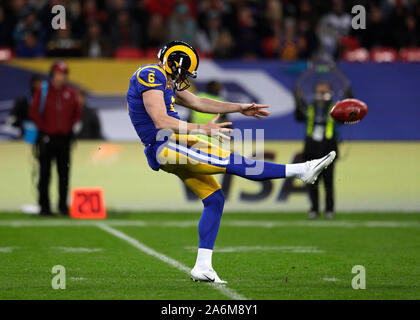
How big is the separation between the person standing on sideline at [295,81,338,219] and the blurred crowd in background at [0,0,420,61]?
205cm

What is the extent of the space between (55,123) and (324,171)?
3927 mm

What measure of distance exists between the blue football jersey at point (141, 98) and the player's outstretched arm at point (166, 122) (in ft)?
0.38

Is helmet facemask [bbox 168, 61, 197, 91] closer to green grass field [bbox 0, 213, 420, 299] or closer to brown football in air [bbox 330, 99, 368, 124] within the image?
brown football in air [bbox 330, 99, 368, 124]

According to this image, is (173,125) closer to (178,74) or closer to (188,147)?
(188,147)

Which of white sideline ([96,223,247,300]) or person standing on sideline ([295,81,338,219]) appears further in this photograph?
person standing on sideline ([295,81,338,219])

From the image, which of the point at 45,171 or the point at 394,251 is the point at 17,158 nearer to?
the point at 45,171

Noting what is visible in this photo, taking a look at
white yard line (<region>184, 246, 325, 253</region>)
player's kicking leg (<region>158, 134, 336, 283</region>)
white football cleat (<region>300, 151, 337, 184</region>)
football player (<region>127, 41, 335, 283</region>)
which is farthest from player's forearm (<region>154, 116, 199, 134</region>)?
white yard line (<region>184, 246, 325, 253</region>)

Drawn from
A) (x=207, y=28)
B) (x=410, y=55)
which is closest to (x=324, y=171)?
(x=410, y=55)

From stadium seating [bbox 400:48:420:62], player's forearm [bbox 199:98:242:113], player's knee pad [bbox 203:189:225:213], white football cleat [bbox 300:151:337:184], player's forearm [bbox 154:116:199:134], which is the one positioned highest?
stadium seating [bbox 400:48:420:62]

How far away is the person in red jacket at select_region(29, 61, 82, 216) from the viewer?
1291cm

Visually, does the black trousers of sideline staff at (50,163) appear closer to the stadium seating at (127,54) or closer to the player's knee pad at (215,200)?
the stadium seating at (127,54)

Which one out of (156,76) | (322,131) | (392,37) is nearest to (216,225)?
(156,76)

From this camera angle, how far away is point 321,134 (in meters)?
12.8
